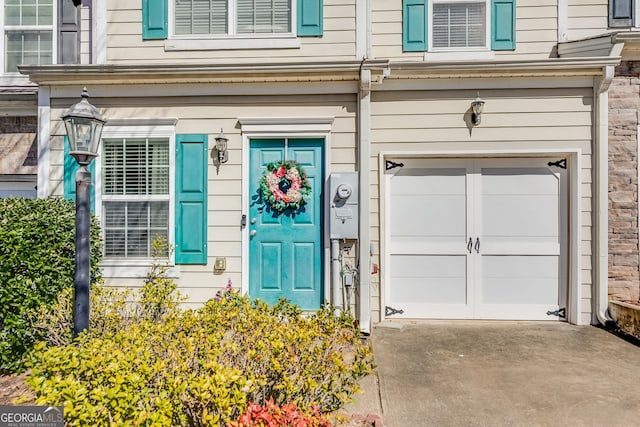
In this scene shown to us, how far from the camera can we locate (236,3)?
14.7 feet

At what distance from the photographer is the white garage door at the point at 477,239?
4.43 meters

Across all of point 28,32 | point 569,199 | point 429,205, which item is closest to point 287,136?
point 429,205

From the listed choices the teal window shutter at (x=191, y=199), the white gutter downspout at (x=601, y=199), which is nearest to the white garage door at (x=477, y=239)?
the white gutter downspout at (x=601, y=199)

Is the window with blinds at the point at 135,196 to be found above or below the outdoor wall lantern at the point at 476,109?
below

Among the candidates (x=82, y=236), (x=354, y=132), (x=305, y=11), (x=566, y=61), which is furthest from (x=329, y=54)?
(x=82, y=236)

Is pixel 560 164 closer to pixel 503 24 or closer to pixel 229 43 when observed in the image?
pixel 503 24

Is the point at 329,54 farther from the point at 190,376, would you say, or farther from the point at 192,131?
the point at 190,376

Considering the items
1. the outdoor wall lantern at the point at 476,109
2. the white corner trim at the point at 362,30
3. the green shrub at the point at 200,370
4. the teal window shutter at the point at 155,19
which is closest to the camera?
the green shrub at the point at 200,370

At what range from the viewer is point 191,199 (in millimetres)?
4309

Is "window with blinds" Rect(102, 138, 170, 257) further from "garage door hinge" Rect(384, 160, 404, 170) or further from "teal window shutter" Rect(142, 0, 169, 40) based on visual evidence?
"garage door hinge" Rect(384, 160, 404, 170)

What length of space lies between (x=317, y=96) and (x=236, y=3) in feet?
5.07

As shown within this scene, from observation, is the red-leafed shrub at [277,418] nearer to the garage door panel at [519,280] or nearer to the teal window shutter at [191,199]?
the teal window shutter at [191,199]

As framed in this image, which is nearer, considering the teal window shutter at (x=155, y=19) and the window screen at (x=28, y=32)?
the teal window shutter at (x=155, y=19)

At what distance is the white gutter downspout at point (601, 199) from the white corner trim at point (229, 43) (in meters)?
3.56
